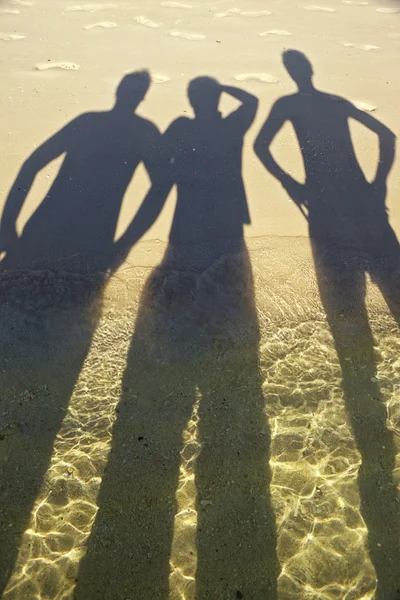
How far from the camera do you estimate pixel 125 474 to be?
3.02m

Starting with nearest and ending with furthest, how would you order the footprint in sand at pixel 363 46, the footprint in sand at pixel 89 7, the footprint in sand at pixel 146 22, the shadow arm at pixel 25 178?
the shadow arm at pixel 25 178
the footprint in sand at pixel 363 46
the footprint in sand at pixel 146 22
the footprint in sand at pixel 89 7

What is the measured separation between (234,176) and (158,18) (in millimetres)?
4916

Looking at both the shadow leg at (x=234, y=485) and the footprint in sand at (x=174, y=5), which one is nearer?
the shadow leg at (x=234, y=485)

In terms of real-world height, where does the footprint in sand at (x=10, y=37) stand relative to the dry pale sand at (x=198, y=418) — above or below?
above

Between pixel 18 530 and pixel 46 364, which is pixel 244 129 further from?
pixel 18 530

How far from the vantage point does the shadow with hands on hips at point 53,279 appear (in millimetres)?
3084

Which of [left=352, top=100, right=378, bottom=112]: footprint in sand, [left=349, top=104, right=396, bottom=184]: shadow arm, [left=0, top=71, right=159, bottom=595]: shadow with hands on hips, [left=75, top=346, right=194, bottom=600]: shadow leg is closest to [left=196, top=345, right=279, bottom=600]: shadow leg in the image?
[left=75, top=346, right=194, bottom=600]: shadow leg

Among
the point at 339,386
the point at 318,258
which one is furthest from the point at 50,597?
the point at 318,258

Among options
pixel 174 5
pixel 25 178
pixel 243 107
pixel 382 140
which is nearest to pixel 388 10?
pixel 174 5

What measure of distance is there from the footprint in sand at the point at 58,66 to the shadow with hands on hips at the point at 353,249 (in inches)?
123

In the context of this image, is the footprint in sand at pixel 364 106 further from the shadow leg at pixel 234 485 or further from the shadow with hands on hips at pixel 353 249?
the shadow leg at pixel 234 485

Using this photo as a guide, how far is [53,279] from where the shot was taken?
414 cm

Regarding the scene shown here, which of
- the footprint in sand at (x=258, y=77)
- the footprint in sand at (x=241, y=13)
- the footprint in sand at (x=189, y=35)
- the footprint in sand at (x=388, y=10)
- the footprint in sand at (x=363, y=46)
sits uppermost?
the footprint in sand at (x=388, y=10)

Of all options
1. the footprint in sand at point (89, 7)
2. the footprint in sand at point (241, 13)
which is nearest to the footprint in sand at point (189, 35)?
the footprint in sand at point (241, 13)
